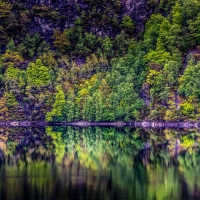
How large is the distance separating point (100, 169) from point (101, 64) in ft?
191

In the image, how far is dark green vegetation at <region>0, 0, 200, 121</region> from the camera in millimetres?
85188

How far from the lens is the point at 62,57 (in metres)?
97.9

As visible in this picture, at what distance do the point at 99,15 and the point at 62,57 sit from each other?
13.1m

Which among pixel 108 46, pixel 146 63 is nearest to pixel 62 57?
pixel 108 46

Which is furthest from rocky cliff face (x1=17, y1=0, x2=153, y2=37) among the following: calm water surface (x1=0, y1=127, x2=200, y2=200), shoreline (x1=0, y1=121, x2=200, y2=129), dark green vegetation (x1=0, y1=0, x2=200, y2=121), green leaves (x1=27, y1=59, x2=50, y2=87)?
calm water surface (x1=0, y1=127, x2=200, y2=200)

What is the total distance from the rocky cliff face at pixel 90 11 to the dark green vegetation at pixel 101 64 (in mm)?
236

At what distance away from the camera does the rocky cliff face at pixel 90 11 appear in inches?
4144

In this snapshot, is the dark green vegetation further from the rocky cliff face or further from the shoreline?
the shoreline

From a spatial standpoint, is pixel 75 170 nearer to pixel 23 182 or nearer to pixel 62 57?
pixel 23 182

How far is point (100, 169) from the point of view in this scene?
124 ft

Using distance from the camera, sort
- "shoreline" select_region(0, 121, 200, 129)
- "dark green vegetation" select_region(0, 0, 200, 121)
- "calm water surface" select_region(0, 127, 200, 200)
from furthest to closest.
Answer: "dark green vegetation" select_region(0, 0, 200, 121) → "shoreline" select_region(0, 121, 200, 129) → "calm water surface" select_region(0, 127, 200, 200)

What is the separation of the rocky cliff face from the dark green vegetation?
0.24 metres

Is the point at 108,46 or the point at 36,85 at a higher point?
the point at 108,46


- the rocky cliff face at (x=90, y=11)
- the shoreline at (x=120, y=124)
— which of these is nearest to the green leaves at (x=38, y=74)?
the shoreline at (x=120, y=124)
